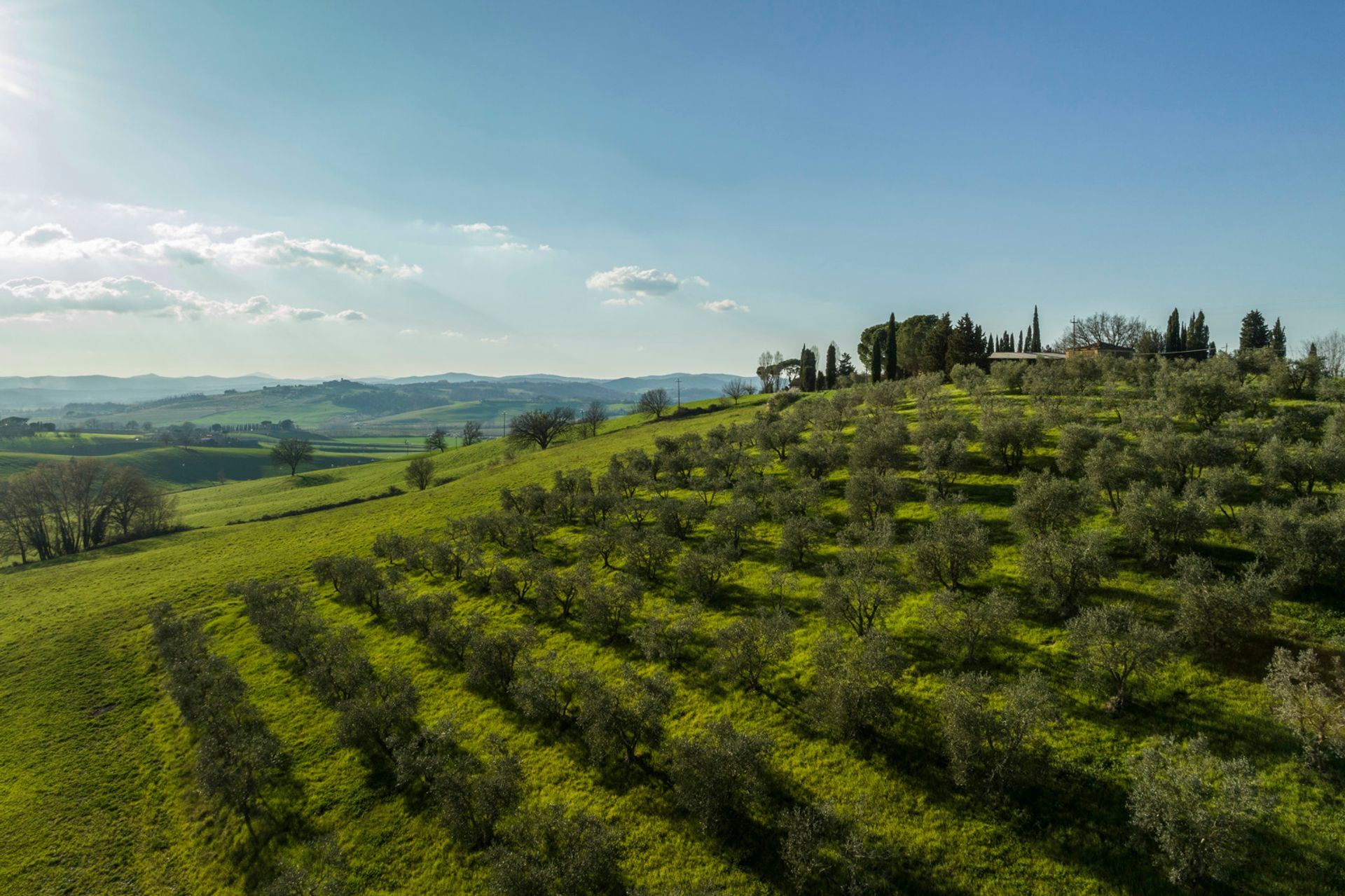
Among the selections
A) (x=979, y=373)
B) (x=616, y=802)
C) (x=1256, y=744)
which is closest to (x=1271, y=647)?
(x=1256, y=744)

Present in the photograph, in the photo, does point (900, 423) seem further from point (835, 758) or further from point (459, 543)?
point (459, 543)

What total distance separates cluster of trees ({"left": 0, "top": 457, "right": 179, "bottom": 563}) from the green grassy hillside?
48189mm

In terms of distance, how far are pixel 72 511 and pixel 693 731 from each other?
132m

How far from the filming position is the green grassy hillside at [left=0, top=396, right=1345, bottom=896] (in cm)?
2220

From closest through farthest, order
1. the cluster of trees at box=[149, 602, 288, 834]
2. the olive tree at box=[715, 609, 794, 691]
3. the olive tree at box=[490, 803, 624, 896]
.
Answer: the olive tree at box=[490, 803, 624, 896] < the cluster of trees at box=[149, 602, 288, 834] < the olive tree at box=[715, 609, 794, 691]

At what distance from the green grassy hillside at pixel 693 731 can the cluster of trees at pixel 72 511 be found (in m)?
48.2

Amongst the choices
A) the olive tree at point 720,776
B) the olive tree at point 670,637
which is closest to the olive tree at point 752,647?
the olive tree at point 670,637

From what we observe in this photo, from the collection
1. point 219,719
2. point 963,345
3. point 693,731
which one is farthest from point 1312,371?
point 219,719

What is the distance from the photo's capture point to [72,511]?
97812 mm

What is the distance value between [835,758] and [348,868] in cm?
2655

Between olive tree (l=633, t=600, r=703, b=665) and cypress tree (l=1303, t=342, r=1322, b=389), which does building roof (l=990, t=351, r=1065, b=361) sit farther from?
olive tree (l=633, t=600, r=703, b=665)

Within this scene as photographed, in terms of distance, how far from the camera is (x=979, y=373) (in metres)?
99.2

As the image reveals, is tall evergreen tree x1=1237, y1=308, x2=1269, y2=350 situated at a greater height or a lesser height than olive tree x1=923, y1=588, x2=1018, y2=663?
greater

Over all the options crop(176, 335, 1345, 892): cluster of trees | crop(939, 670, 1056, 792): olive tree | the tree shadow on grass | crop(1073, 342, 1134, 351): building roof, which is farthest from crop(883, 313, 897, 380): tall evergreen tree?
the tree shadow on grass
